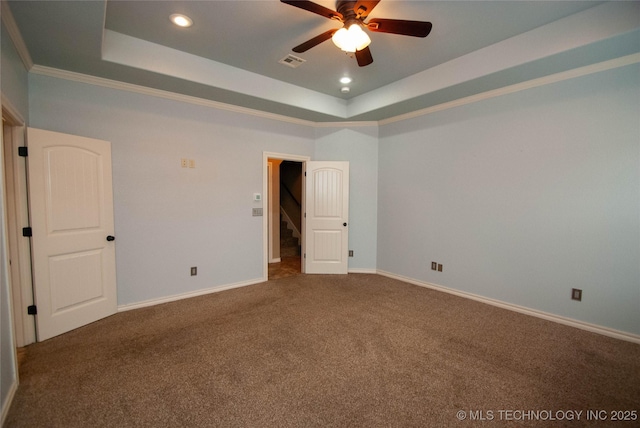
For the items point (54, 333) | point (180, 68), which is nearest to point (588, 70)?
point (180, 68)

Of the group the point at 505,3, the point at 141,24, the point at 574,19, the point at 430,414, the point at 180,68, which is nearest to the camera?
the point at 430,414

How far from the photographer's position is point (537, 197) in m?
3.13

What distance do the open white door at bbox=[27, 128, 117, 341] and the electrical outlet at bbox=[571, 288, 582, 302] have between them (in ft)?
A: 17.0

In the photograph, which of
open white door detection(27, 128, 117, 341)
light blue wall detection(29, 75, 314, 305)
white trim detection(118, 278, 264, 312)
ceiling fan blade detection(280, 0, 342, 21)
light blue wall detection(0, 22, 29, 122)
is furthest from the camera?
white trim detection(118, 278, 264, 312)

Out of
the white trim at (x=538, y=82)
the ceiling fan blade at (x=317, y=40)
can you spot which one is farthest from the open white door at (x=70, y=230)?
the white trim at (x=538, y=82)

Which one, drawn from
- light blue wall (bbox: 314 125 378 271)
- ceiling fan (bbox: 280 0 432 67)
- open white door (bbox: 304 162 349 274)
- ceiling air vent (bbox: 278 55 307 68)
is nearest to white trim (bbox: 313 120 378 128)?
light blue wall (bbox: 314 125 378 271)

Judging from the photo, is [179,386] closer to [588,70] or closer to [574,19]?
[574,19]

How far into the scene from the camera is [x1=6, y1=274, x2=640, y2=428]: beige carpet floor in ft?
5.72

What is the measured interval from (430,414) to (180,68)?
3985 mm

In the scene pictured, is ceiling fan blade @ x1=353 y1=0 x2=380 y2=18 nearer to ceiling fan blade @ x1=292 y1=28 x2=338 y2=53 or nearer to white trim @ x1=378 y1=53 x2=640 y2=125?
ceiling fan blade @ x1=292 y1=28 x2=338 y2=53

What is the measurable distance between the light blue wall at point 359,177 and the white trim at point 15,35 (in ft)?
11.9

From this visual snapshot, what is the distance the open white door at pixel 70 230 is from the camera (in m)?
2.58

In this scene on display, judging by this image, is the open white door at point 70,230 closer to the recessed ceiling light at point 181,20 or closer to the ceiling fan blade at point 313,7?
the recessed ceiling light at point 181,20

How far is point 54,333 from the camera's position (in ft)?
8.75
